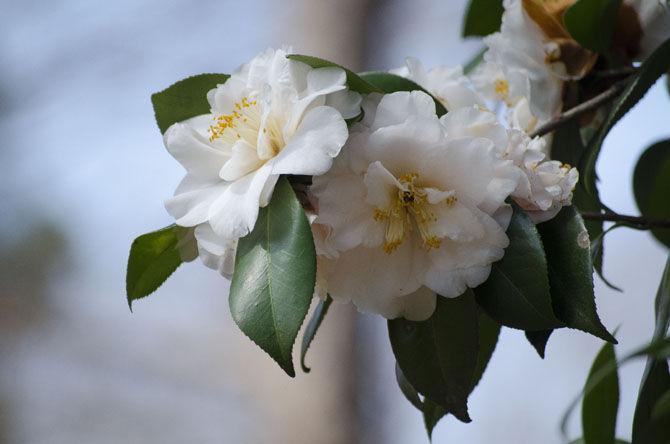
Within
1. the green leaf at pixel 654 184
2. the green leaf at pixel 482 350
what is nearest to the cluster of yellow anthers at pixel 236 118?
the green leaf at pixel 482 350

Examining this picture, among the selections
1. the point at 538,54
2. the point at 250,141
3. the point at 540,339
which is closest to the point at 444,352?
the point at 540,339

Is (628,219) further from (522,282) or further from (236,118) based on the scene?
(236,118)

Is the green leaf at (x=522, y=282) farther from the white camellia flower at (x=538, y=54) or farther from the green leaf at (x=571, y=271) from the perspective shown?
the white camellia flower at (x=538, y=54)

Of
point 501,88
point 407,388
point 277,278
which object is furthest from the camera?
point 501,88

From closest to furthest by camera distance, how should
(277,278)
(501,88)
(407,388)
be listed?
(277,278), (407,388), (501,88)

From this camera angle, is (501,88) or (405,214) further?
(501,88)

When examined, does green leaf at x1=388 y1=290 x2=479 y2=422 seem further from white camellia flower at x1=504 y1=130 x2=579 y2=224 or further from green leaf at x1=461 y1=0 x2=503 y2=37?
green leaf at x1=461 y1=0 x2=503 y2=37

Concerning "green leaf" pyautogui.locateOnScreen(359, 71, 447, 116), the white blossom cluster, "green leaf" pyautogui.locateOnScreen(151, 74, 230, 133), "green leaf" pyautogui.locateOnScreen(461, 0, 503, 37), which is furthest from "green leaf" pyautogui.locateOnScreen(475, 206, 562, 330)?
"green leaf" pyautogui.locateOnScreen(461, 0, 503, 37)
